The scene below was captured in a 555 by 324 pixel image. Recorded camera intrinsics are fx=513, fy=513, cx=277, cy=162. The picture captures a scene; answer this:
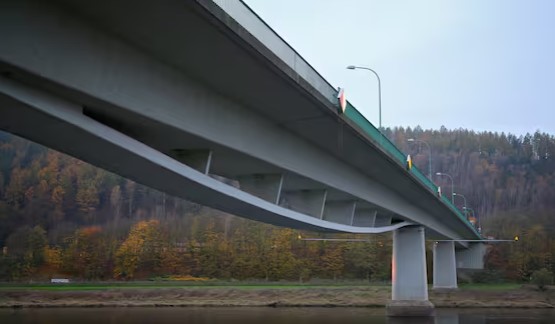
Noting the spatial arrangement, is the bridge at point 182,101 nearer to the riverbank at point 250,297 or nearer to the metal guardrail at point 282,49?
the metal guardrail at point 282,49

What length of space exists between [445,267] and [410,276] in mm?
25680

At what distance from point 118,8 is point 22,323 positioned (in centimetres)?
3176

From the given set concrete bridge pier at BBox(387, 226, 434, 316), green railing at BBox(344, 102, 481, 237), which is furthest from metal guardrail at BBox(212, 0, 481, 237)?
concrete bridge pier at BBox(387, 226, 434, 316)

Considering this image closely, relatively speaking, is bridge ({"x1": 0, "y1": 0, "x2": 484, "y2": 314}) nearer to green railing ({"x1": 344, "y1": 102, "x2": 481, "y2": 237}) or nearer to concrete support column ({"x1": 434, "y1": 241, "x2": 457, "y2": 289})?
green railing ({"x1": 344, "y1": 102, "x2": 481, "y2": 237})

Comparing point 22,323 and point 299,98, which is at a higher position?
point 299,98

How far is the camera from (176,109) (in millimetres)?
12414

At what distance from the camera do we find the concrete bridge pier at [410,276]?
38844mm

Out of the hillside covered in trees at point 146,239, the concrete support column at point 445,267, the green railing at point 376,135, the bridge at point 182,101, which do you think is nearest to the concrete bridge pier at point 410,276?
the green railing at point 376,135

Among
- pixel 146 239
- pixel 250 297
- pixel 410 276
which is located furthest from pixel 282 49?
pixel 146 239

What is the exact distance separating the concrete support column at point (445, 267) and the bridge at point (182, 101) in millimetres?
46189

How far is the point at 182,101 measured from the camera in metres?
12.6

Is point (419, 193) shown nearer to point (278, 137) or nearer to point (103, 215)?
point (278, 137)

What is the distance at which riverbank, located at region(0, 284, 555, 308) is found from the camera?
5331cm

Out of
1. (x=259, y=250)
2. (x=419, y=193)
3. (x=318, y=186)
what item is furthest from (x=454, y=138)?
(x=318, y=186)
